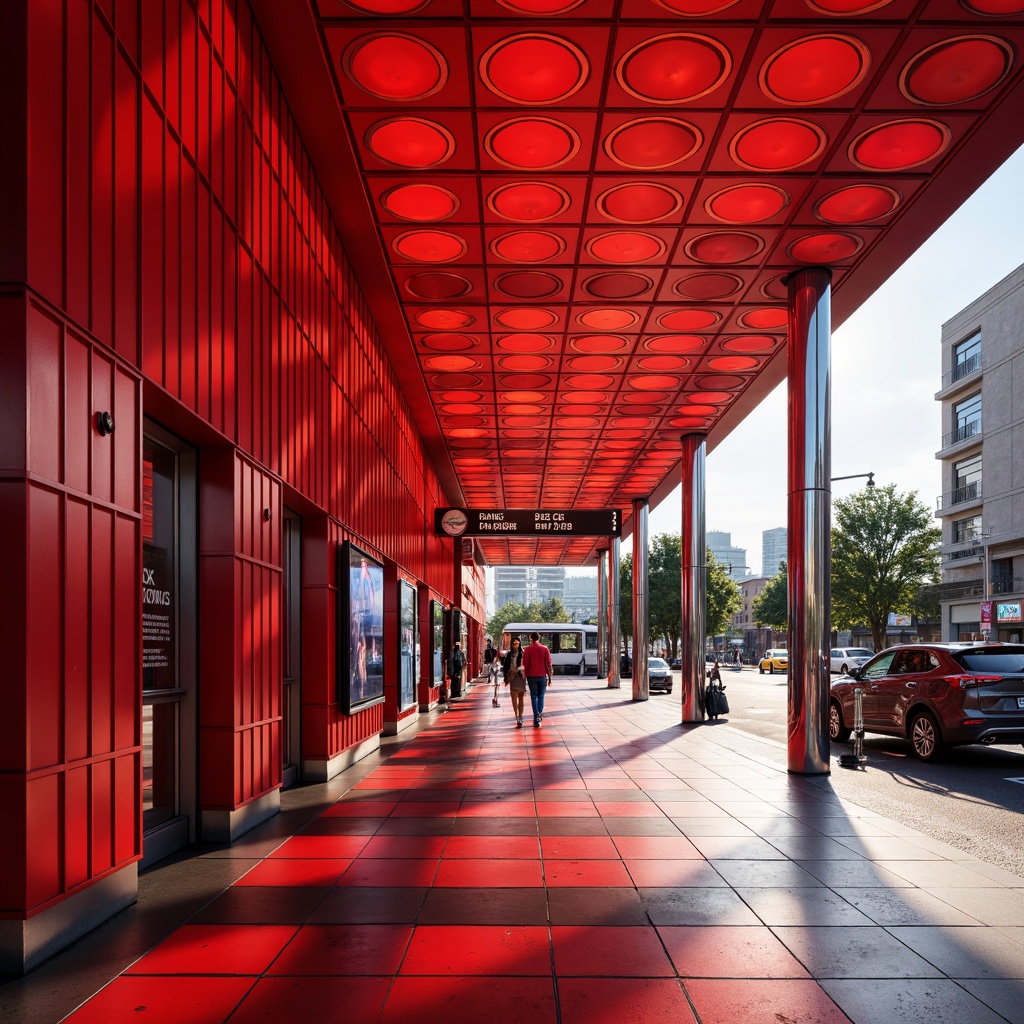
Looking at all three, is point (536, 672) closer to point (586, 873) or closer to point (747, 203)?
point (747, 203)

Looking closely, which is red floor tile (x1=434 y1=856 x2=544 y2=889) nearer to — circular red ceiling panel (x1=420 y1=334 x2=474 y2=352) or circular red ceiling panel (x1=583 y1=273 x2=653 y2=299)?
circular red ceiling panel (x1=583 y1=273 x2=653 y2=299)

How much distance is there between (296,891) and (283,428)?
14.0ft

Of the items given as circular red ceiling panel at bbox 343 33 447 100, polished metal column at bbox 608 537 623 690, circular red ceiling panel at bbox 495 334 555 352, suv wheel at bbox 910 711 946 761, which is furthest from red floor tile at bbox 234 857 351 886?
polished metal column at bbox 608 537 623 690

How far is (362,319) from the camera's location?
12.8m

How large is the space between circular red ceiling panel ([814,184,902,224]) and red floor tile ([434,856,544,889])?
299 inches

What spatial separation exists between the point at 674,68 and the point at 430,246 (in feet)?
13.6

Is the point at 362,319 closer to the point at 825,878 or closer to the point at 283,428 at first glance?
the point at 283,428

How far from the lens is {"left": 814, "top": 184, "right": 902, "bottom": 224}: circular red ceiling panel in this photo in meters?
9.78

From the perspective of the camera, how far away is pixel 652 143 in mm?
8898

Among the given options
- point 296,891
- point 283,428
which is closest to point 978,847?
point 296,891

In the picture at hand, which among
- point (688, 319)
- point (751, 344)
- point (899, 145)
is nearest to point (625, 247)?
point (688, 319)

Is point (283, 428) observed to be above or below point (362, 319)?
below

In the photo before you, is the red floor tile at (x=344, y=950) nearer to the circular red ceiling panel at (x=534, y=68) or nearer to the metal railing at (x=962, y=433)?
the circular red ceiling panel at (x=534, y=68)

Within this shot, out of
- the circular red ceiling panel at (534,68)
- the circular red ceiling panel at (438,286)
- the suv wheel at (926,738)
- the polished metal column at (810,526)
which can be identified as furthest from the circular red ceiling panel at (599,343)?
the suv wheel at (926,738)
